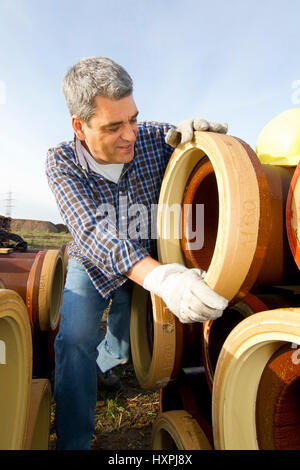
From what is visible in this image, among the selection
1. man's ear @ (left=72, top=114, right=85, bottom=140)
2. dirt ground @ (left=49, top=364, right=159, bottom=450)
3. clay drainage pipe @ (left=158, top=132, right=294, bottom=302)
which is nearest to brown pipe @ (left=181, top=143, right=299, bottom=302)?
clay drainage pipe @ (left=158, top=132, right=294, bottom=302)

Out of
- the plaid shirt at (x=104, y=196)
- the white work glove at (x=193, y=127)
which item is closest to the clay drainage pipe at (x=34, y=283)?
the plaid shirt at (x=104, y=196)

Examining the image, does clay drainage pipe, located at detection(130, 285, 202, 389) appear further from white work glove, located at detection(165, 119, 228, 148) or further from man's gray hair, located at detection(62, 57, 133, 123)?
man's gray hair, located at detection(62, 57, 133, 123)

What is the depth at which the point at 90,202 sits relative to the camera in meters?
1.89

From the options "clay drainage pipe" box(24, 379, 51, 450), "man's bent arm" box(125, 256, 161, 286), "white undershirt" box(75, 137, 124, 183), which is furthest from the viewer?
"white undershirt" box(75, 137, 124, 183)

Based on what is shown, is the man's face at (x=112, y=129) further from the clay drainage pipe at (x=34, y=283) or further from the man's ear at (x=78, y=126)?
the clay drainage pipe at (x=34, y=283)

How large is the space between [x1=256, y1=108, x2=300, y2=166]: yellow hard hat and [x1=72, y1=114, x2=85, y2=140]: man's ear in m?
1.11

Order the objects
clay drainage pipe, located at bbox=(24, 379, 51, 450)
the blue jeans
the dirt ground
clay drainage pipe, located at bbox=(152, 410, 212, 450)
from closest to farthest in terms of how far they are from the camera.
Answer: clay drainage pipe, located at bbox=(152, 410, 212, 450), clay drainage pipe, located at bbox=(24, 379, 51, 450), the blue jeans, the dirt ground

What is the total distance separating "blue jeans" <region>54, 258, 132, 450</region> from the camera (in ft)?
6.16

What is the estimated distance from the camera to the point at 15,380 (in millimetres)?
1412

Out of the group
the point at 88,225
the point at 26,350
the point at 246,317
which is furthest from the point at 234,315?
the point at 26,350

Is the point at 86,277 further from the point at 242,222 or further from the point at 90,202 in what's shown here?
the point at 242,222

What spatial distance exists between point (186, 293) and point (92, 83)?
1.30 metres

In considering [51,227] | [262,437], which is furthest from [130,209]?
[51,227]

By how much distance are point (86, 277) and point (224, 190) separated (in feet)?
3.78
